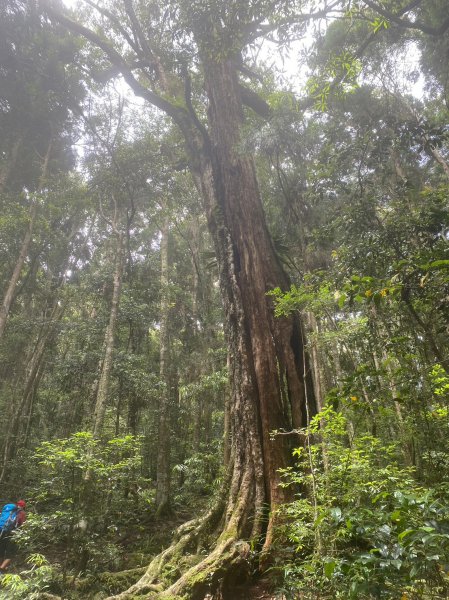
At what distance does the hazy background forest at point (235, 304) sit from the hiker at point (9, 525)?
0.53 m

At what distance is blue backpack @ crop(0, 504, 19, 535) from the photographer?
24.4 ft

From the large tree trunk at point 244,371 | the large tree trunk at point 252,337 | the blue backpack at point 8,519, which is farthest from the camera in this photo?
the blue backpack at point 8,519

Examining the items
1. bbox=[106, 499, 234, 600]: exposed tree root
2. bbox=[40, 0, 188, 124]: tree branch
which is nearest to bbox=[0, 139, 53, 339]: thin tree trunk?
bbox=[40, 0, 188, 124]: tree branch

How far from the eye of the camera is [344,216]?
6.63 metres

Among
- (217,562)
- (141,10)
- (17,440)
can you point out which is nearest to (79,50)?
(141,10)

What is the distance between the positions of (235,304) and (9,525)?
656cm

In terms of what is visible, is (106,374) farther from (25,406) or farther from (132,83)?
(25,406)

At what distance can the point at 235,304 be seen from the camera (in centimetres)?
568

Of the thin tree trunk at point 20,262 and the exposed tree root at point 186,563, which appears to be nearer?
the exposed tree root at point 186,563

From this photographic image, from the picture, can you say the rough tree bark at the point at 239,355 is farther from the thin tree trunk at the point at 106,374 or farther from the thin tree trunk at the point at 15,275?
the thin tree trunk at the point at 15,275

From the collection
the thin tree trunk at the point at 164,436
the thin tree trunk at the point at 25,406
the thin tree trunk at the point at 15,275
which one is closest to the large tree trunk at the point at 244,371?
the thin tree trunk at the point at 164,436

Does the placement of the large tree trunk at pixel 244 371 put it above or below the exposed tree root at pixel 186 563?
above

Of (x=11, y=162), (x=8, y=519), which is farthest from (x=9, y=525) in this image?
(x=11, y=162)

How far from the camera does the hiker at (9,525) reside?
293 inches
